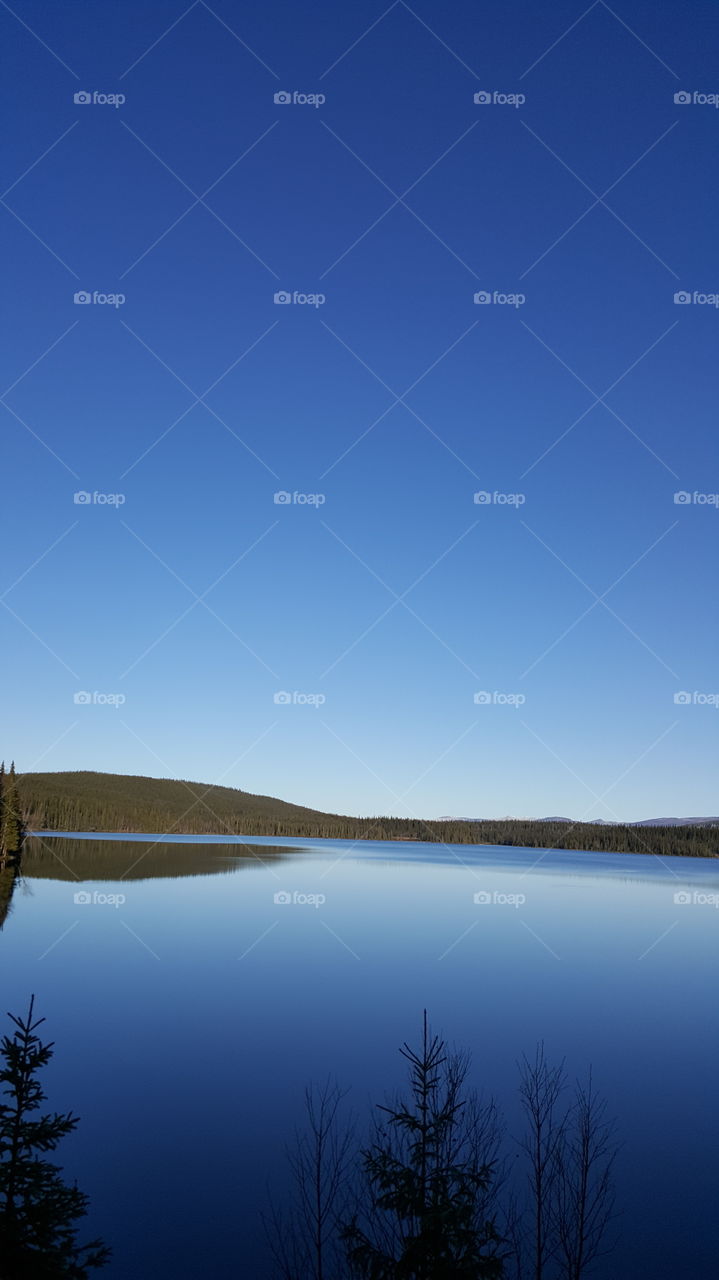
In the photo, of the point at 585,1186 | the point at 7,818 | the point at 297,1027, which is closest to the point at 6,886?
the point at 7,818

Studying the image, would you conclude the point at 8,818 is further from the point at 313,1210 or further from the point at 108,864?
the point at 313,1210

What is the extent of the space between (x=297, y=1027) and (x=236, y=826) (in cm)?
16171

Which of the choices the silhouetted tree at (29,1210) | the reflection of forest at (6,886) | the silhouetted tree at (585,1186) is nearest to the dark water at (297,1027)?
the silhouetted tree at (585,1186)

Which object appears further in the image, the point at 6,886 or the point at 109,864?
the point at 109,864

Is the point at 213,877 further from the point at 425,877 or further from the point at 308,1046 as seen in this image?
the point at 308,1046

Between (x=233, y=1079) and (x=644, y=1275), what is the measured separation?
8453 millimetres

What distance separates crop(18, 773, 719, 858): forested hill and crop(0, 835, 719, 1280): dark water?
75.9m

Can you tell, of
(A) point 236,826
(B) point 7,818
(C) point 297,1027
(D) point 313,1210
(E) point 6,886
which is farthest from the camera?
(A) point 236,826

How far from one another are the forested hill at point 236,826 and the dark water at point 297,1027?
249 feet

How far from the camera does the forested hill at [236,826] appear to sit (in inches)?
5133

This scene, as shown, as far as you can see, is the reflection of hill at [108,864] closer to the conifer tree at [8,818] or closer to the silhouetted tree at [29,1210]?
the conifer tree at [8,818]

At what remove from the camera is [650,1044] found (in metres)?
19.8

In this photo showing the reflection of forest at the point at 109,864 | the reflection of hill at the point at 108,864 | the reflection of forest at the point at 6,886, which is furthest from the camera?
the reflection of forest at the point at 109,864

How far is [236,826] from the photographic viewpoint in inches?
6973
